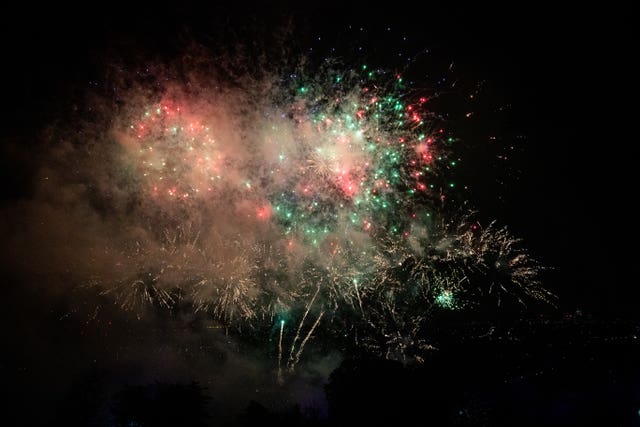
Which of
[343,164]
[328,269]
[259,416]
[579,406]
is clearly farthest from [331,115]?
[579,406]

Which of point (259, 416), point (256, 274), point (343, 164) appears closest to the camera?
point (259, 416)

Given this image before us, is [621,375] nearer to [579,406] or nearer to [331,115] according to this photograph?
[579,406]

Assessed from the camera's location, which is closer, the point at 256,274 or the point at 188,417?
the point at 188,417

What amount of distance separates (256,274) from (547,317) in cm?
1121

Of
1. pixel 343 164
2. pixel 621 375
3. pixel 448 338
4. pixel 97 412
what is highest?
pixel 343 164

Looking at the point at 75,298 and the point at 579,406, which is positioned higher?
the point at 75,298

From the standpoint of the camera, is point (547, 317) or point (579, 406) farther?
point (547, 317)

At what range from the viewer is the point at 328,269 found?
1144 centimetres

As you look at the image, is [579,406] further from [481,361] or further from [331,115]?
[331,115]

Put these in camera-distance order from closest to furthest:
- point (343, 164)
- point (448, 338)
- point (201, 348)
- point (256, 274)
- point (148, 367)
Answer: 1. point (343, 164)
2. point (256, 274)
3. point (448, 338)
4. point (148, 367)
5. point (201, 348)

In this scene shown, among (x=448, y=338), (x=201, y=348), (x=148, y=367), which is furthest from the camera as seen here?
(x=201, y=348)

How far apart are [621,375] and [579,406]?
1.32 metres

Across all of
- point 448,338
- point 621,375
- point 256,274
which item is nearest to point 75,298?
point 256,274

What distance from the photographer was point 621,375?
909 cm
